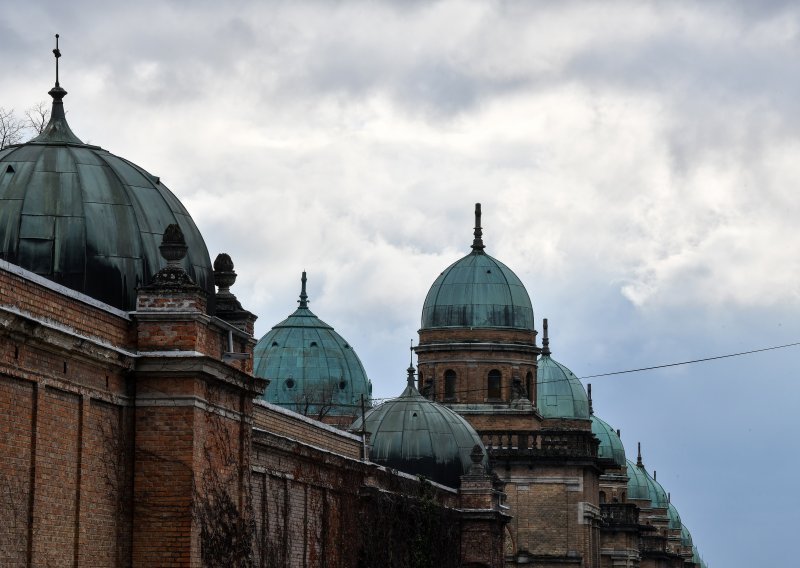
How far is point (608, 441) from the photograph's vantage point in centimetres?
12694

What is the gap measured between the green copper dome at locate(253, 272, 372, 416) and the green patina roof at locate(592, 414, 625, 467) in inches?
1013

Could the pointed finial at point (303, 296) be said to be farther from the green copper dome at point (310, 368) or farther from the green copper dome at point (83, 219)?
the green copper dome at point (83, 219)

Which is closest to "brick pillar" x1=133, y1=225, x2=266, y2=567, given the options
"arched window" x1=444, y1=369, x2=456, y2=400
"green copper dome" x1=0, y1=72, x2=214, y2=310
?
"green copper dome" x1=0, y1=72, x2=214, y2=310

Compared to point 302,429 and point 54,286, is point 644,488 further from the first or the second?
point 54,286

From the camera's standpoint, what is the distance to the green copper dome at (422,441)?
65.4m

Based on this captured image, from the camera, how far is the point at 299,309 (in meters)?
107

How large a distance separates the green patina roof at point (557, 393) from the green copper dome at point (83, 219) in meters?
72.6

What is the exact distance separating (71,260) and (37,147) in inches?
108

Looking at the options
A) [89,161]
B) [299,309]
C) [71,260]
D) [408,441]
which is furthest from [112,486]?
[299,309]

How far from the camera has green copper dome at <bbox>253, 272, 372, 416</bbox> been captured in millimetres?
101062

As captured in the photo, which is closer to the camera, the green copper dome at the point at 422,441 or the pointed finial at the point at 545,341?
the green copper dome at the point at 422,441

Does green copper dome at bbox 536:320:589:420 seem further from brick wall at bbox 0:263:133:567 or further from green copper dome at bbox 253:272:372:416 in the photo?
brick wall at bbox 0:263:133:567

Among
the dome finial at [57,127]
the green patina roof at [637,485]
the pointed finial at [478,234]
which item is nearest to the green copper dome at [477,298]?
the pointed finial at [478,234]

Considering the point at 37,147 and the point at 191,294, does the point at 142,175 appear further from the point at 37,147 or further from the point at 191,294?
the point at 191,294
